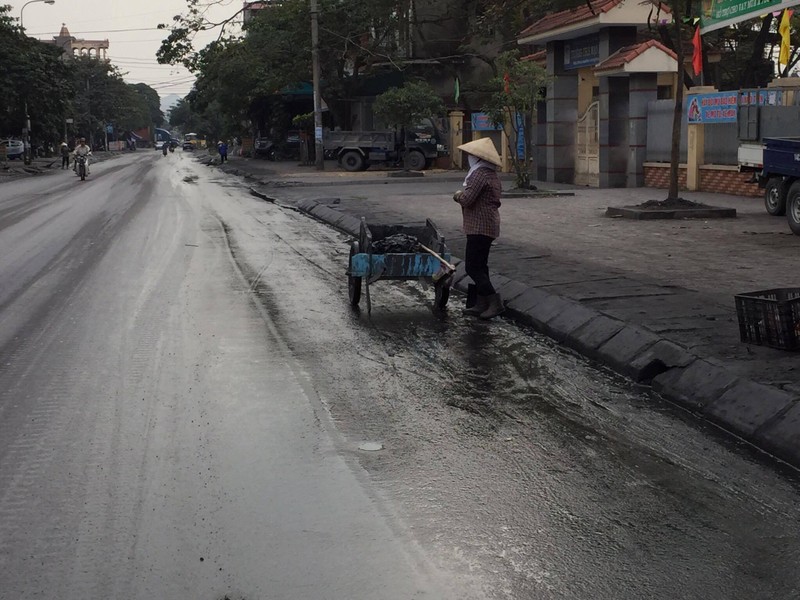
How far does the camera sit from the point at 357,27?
4825 cm

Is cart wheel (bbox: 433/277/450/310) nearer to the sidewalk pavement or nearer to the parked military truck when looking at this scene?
the sidewalk pavement

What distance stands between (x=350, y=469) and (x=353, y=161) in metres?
41.1

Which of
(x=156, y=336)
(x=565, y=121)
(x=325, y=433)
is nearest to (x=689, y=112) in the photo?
(x=565, y=121)

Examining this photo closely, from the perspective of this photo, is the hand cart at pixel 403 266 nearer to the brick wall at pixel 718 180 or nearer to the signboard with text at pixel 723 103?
the signboard with text at pixel 723 103

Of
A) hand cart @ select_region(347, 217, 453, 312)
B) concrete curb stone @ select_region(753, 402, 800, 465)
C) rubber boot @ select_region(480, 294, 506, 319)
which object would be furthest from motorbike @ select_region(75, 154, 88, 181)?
concrete curb stone @ select_region(753, 402, 800, 465)

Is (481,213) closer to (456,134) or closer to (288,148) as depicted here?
(456,134)

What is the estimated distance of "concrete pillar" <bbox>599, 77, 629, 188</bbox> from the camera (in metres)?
28.4

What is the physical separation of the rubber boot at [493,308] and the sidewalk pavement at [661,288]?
0.23 meters

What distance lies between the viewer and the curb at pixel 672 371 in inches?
247

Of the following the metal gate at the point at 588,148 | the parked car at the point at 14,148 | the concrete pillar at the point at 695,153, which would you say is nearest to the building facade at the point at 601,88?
the metal gate at the point at 588,148

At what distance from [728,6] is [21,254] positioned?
10273 mm

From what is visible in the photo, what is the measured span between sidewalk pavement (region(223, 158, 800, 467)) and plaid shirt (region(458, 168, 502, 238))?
0.92m

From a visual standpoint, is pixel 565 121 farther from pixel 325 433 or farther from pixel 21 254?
pixel 325 433

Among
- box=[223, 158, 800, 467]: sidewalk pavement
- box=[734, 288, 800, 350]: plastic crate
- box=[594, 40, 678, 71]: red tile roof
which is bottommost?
box=[223, 158, 800, 467]: sidewalk pavement
